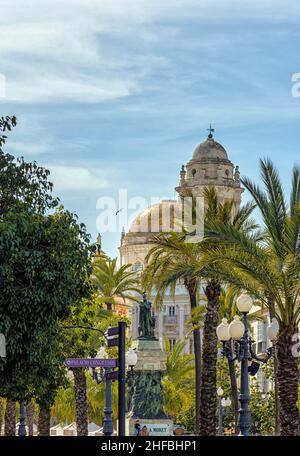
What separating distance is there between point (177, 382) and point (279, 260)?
199 feet

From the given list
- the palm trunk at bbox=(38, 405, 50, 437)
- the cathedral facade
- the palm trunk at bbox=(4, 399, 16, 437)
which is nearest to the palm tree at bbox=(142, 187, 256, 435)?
the palm trunk at bbox=(38, 405, 50, 437)

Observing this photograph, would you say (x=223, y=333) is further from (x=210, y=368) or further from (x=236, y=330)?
(x=210, y=368)

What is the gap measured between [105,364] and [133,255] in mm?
145381

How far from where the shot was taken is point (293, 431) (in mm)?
33156

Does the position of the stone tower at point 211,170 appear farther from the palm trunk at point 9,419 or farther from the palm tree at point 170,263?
the palm tree at point 170,263

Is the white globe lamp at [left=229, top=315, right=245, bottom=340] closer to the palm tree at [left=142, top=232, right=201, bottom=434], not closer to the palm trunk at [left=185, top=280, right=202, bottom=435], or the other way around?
the palm tree at [left=142, top=232, right=201, bottom=434]

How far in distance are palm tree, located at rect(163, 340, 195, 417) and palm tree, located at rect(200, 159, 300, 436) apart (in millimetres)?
53345

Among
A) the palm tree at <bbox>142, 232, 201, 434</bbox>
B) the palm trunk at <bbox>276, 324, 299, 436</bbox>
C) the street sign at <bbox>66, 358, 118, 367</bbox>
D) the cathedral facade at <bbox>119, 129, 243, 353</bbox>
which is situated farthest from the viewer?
the cathedral facade at <bbox>119, 129, 243, 353</bbox>

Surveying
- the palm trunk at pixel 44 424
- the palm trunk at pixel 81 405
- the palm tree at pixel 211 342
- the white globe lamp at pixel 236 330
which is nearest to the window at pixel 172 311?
the palm trunk at pixel 81 405

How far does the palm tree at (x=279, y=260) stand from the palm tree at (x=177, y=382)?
53.3m

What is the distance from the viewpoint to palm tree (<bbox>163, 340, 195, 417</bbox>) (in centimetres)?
8844

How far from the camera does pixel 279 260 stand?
3416 centimetres
